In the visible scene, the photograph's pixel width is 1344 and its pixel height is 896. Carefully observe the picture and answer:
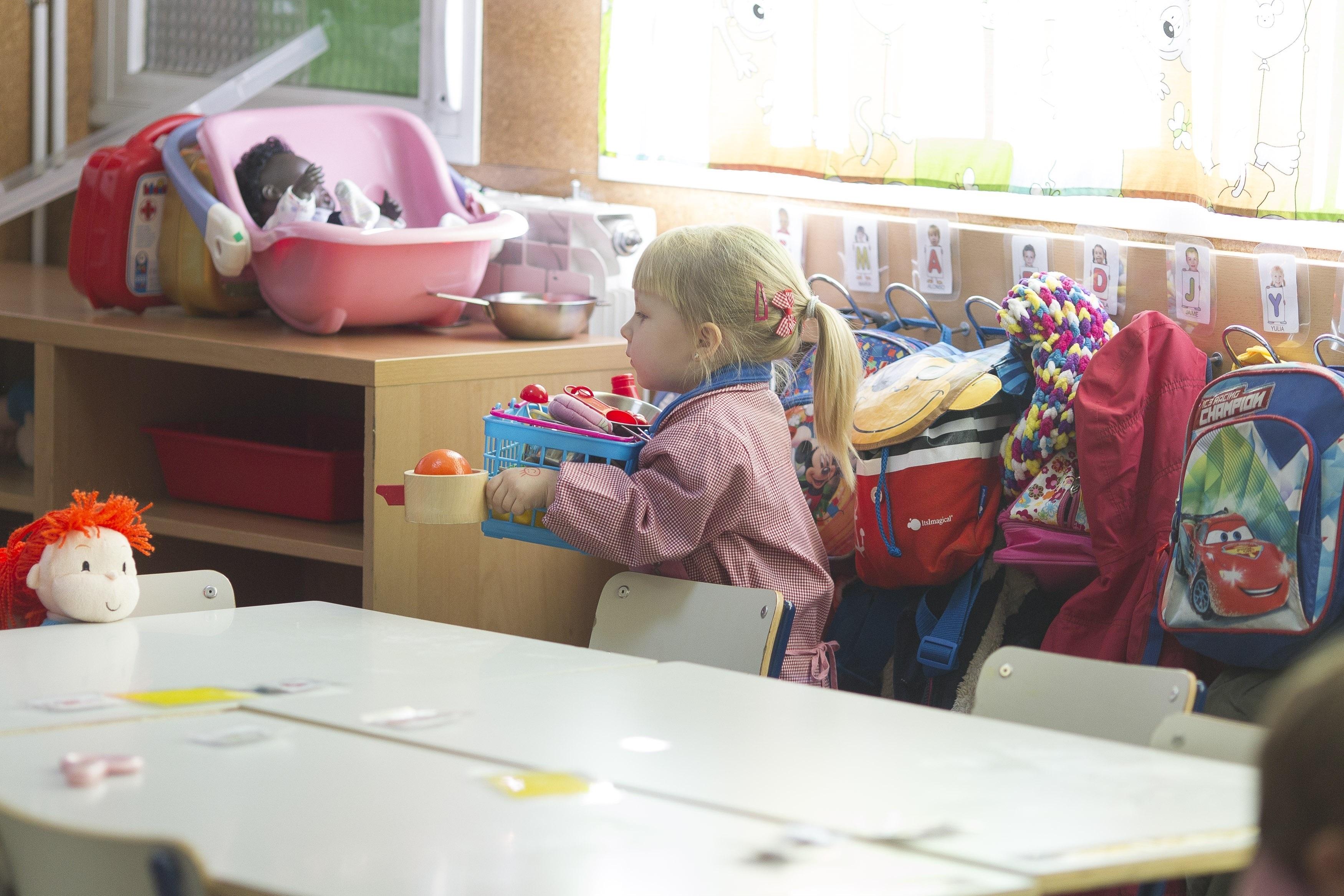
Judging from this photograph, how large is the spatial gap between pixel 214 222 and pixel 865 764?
1582 mm

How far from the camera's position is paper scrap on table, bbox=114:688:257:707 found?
1.32 metres

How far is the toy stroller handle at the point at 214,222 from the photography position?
7.76 feet

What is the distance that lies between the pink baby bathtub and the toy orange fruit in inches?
21.3

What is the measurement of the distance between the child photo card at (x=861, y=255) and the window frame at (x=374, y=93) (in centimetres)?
89

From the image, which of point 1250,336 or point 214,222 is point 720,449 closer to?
point 1250,336

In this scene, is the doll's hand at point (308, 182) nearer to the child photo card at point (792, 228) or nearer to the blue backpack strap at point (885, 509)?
the child photo card at point (792, 228)

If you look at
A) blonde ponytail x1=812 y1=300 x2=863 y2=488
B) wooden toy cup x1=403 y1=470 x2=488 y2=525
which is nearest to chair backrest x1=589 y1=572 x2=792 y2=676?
wooden toy cup x1=403 y1=470 x2=488 y2=525

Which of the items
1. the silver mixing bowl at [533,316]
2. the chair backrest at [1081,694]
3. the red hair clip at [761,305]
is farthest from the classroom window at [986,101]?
the chair backrest at [1081,694]

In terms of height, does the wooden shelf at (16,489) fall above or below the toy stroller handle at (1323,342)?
below

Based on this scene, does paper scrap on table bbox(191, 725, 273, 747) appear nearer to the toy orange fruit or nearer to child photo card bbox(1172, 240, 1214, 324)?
the toy orange fruit

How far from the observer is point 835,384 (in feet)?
6.53

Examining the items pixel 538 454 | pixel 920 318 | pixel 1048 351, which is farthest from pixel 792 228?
pixel 538 454

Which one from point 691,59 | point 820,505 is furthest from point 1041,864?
point 691,59

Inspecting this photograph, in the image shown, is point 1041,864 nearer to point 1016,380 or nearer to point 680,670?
point 680,670
